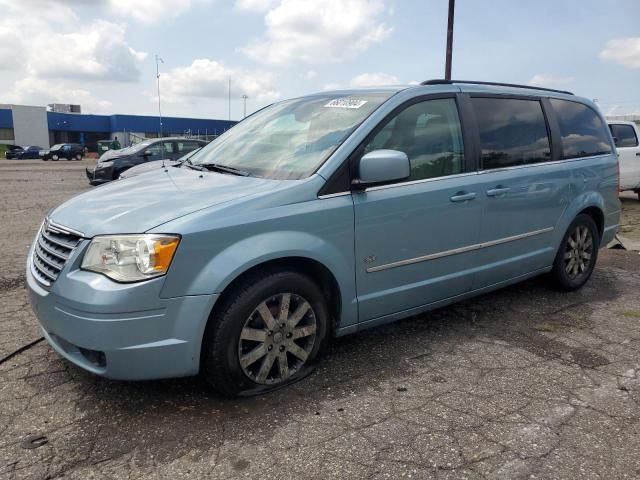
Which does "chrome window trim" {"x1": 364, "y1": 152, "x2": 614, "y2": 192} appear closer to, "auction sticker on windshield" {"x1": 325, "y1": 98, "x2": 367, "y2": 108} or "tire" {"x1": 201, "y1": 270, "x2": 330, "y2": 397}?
"auction sticker on windshield" {"x1": 325, "y1": 98, "x2": 367, "y2": 108}

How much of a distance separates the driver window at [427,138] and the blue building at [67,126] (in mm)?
54215

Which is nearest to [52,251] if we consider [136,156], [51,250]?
[51,250]

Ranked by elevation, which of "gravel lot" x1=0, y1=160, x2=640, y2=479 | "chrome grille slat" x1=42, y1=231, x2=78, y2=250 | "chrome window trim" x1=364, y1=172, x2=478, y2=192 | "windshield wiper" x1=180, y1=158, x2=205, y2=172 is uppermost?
"windshield wiper" x1=180, y1=158, x2=205, y2=172

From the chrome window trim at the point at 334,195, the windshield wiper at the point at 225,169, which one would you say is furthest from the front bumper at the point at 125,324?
the windshield wiper at the point at 225,169

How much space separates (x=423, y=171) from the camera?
3.47m

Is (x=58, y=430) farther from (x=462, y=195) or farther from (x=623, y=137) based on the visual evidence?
(x=623, y=137)

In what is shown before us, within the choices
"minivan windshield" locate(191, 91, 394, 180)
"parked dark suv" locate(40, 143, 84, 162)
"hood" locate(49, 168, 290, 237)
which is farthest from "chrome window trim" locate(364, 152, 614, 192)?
"parked dark suv" locate(40, 143, 84, 162)

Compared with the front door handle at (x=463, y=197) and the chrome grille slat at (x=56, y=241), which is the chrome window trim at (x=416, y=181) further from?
the chrome grille slat at (x=56, y=241)

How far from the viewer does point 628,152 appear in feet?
36.9

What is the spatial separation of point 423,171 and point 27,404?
2678 millimetres

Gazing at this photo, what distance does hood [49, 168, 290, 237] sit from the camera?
264cm

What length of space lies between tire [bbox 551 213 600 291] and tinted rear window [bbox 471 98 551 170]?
81 centimetres

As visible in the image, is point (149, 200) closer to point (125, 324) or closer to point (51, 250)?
point (51, 250)

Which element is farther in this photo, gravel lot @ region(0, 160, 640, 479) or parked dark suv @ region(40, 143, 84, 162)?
parked dark suv @ region(40, 143, 84, 162)
